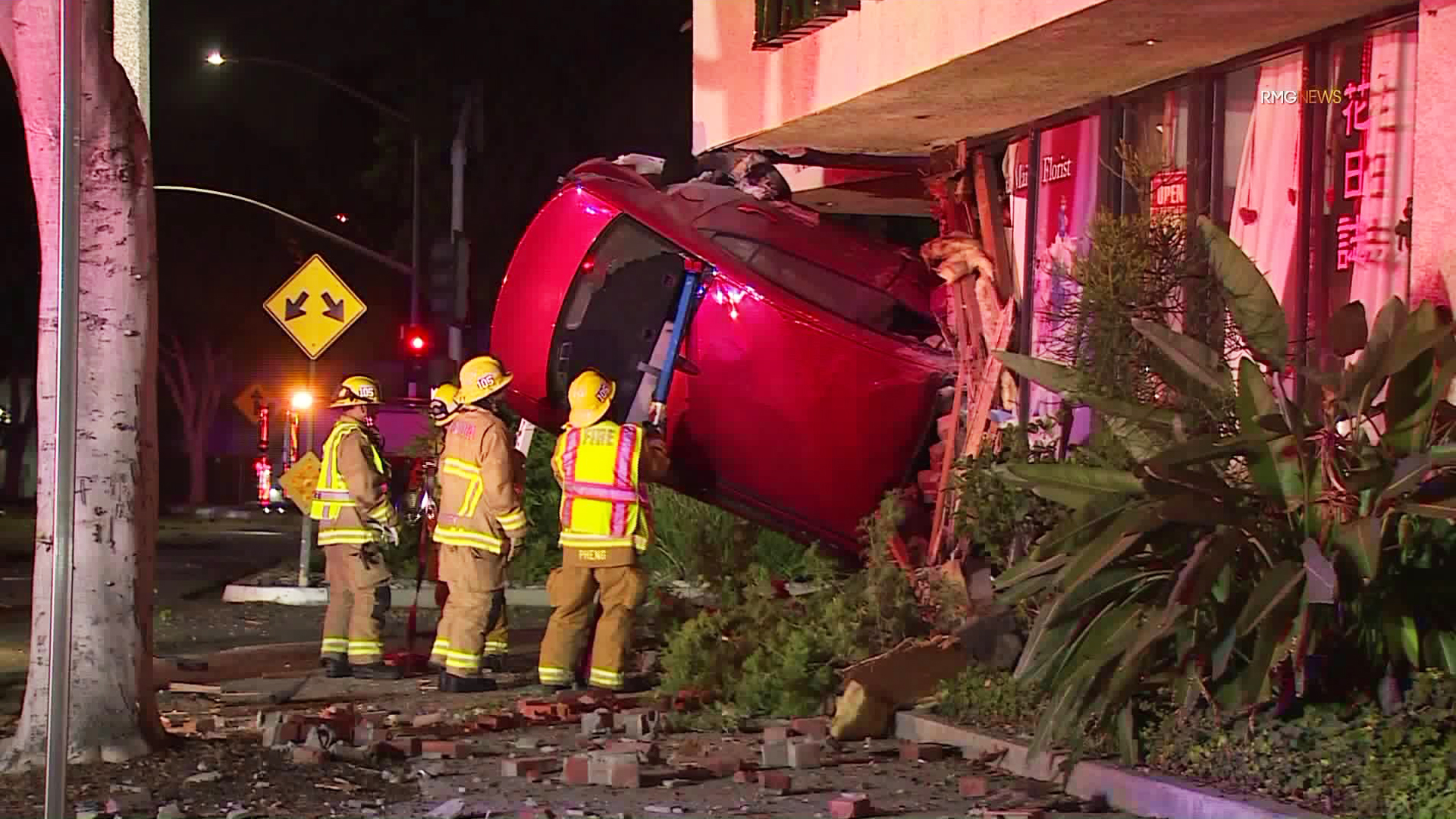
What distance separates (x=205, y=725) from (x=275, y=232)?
114 ft

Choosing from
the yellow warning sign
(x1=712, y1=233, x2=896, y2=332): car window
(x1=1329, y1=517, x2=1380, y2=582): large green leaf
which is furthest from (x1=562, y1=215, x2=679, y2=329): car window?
(x1=1329, y1=517, x2=1380, y2=582): large green leaf

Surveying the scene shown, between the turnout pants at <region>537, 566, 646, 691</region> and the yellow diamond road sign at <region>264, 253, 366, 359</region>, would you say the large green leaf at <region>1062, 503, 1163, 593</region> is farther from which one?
the yellow diamond road sign at <region>264, 253, 366, 359</region>

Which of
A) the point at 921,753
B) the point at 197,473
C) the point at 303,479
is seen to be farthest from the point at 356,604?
the point at 197,473

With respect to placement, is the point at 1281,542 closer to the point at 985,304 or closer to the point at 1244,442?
the point at 1244,442

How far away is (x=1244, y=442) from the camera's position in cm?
685

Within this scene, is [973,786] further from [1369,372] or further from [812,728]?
[1369,372]

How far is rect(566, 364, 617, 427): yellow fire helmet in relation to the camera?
1046cm

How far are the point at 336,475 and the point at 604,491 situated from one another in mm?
1919

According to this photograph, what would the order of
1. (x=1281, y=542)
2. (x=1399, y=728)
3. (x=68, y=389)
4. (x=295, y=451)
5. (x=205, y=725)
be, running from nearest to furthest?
(x=68, y=389) → (x=1399, y=728) → (x=1281, y=542) → (x=205, y=725) → (x=295, y=451)

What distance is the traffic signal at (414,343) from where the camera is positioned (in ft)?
69.4

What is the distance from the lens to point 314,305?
616 inches

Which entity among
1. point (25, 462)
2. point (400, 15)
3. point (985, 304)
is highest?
point (400, 15)

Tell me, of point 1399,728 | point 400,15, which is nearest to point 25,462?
point 400,15

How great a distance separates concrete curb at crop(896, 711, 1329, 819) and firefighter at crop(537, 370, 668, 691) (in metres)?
2.35
